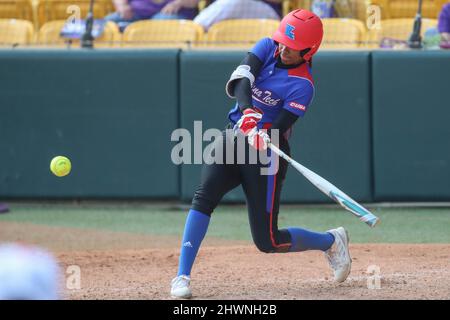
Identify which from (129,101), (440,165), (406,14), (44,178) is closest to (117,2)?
(129,101)

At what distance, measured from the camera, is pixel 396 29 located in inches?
351

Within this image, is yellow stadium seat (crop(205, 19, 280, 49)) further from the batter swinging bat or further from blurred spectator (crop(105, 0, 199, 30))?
the batter swinging bat

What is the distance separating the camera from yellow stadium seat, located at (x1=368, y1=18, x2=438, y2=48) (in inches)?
348

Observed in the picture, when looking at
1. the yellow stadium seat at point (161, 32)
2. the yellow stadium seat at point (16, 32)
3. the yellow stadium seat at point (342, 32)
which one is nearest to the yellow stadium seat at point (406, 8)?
the yellow stadium seat at point (342, 32)

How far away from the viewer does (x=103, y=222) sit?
8305 millimetres

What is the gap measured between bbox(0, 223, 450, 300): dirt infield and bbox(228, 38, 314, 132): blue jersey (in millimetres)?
1022

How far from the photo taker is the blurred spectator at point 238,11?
9148mm

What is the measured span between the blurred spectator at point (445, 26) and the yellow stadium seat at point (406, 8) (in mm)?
446

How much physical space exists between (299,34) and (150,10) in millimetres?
4883

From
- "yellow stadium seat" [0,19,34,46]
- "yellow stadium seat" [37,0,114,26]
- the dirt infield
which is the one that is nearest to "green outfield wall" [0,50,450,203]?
"yellow stadium seat" [0,19,34,46]

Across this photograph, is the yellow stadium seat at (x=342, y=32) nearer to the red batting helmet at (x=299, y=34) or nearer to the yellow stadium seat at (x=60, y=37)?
the yellow stadium seat at (x=60, y=37)
